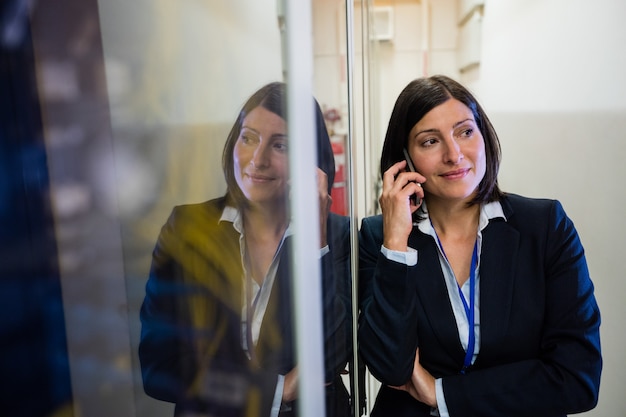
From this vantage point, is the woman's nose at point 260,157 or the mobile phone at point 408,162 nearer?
the woman's nose at point 260,157

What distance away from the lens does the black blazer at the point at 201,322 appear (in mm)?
262

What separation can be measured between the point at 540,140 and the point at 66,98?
0.93 metres

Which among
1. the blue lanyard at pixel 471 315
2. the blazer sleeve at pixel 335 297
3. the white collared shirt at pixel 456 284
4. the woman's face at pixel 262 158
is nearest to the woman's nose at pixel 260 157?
the woman's face at pixel 262 158

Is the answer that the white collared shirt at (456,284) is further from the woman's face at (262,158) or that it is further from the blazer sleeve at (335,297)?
the woman's face at (262,158)

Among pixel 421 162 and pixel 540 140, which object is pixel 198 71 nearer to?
pixel 421 162

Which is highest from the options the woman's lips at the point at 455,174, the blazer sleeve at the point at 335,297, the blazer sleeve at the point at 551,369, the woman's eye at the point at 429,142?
the woman's eye at the point at 429,142

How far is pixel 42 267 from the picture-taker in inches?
10.0

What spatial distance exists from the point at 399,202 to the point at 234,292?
0.52 metres

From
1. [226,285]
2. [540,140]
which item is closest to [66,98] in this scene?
[226,285]

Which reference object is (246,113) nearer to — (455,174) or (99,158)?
(99,158)

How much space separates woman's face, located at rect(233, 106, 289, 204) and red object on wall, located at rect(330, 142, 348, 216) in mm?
135

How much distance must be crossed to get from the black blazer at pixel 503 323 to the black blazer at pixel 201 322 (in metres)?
0.48

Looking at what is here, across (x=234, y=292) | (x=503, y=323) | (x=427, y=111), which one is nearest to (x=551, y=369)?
(x=503, y=323)

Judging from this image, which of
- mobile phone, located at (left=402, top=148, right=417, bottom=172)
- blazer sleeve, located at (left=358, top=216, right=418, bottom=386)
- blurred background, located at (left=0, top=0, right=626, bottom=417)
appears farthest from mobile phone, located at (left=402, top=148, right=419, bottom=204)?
blurred background, located at (left=0, top=0, right=626, bottom=417)
